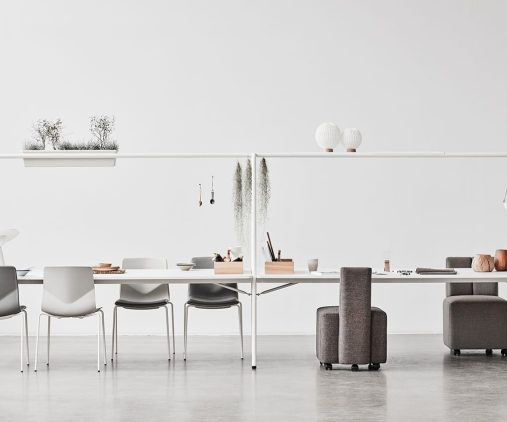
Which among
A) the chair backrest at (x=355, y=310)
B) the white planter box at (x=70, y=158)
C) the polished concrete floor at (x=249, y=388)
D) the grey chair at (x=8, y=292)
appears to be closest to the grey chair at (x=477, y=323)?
the polished concrete floor at (x=249, y=388)

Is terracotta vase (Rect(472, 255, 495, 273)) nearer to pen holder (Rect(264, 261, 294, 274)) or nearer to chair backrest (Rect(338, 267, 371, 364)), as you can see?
chair backrest (Rect(338, 267, 371, 364))

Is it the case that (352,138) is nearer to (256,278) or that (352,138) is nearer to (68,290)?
(256,278)

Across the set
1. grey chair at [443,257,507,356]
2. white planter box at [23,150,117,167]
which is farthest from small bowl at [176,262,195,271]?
grey chair at [443,257,507,356]

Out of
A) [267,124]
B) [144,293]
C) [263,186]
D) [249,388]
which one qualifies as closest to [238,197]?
[263,186]

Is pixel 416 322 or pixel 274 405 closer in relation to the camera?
pixel 274 405

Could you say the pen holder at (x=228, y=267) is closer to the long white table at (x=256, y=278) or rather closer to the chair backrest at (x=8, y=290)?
the long white table at (x=256, y=278)

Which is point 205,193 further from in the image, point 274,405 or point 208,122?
point 274,405

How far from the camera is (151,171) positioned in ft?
27.5

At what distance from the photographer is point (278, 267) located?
21.1ft

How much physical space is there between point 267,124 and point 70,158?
2.51 metres

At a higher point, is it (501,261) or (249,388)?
(501,261)

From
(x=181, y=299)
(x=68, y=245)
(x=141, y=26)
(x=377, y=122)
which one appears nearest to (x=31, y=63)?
(x=141, y=26)

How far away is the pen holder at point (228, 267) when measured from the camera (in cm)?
639

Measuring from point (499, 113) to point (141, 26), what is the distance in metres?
3.60
